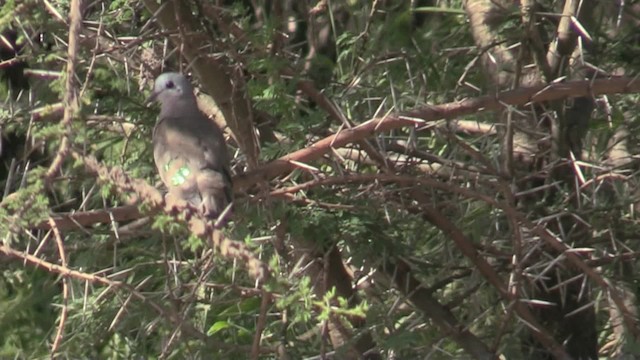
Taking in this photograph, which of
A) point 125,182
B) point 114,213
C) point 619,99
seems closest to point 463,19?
point 619,99

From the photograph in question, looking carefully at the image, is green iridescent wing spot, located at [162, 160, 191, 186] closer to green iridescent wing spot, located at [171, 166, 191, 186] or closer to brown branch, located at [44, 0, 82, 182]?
green iridescent wing spot, located at [171, 166, 191, 186]

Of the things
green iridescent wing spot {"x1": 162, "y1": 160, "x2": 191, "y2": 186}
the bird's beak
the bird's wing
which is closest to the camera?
green iridescent wing spot {"x1": 162, "y1": 160, "x2": 191, "y2": 186}

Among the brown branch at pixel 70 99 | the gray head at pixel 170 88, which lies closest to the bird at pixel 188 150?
the gray head at pixel 170 88

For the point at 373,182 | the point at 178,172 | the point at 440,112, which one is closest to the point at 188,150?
the point at 178,172

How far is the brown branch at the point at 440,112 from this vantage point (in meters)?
3.74

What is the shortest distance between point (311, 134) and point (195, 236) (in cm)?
159

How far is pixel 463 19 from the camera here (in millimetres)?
5109

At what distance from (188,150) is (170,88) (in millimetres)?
309

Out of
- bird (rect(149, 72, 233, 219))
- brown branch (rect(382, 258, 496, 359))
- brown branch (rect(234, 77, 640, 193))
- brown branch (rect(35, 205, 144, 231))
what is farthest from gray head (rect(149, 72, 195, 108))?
brown branch (rect(382, 258, 496, 359))

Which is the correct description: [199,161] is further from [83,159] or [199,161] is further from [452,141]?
[83,159]

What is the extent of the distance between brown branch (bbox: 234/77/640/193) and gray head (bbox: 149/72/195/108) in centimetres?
70

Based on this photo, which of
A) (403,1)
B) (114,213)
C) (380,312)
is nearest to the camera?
(114,213)

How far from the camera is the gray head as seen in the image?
4.54m

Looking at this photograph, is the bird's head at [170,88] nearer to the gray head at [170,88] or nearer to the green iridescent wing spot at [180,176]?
the gray head at [170,88]
